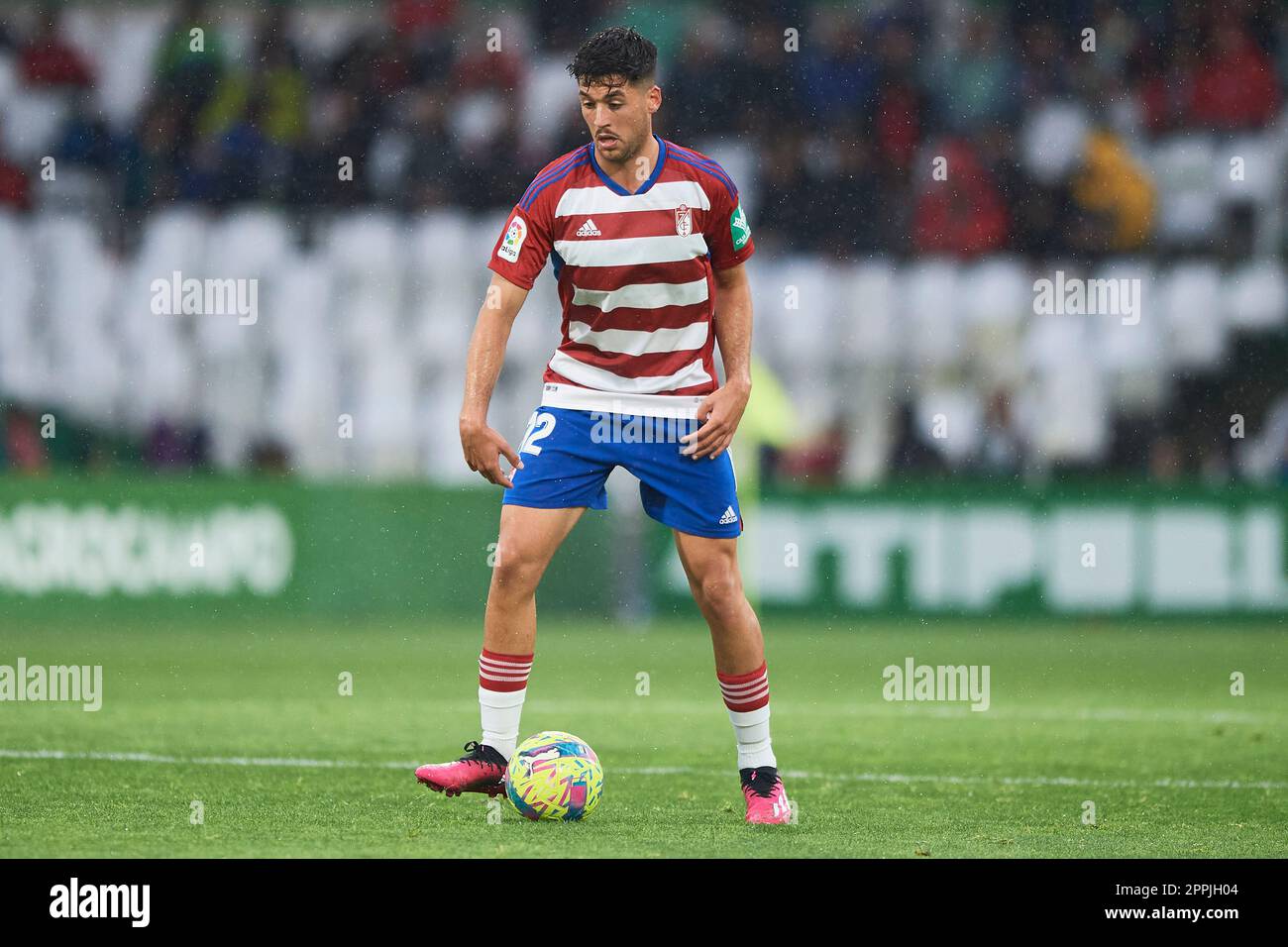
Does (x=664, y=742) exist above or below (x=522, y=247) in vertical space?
below

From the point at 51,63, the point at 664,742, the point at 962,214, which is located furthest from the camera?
the point at 51,63

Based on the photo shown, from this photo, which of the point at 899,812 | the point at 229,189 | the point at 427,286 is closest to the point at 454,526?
the point at 427,286

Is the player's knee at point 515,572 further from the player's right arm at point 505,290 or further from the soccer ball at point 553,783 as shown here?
the soccer ball at point 553,783

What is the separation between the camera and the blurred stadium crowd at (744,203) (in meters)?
15.0

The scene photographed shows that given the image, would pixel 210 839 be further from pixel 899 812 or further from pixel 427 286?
pixel 427 286

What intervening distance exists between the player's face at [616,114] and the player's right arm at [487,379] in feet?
1.73

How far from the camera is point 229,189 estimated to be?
15.9 m

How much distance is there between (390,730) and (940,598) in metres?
5.97

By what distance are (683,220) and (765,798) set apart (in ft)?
5.93

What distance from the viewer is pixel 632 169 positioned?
20.0 feet

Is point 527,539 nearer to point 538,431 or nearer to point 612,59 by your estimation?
point 538,431

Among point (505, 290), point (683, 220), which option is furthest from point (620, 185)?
point (505, 290)

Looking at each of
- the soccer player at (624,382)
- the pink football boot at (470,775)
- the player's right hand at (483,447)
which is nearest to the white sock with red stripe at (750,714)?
the soccer player at (624,382)

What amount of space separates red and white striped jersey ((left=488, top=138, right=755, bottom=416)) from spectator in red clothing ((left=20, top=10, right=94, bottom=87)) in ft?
37.9
